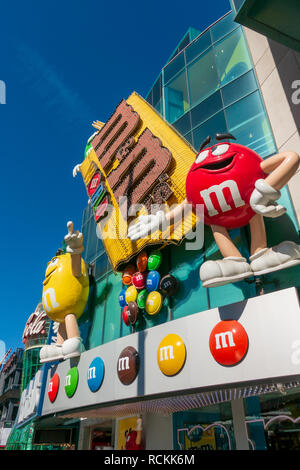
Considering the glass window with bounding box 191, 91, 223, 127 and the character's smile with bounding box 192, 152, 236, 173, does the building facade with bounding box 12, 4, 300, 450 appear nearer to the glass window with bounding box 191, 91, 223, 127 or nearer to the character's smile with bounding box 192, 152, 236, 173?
the glass window with bounding box 191, 91, 223, 127

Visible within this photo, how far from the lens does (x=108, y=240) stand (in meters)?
11.1

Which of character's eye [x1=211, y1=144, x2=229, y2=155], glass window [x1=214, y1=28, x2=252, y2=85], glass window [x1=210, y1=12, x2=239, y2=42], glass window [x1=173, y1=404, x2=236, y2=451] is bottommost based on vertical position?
glass window [x1=173, y1=404, x2=236, y2=451]

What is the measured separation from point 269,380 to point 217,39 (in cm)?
1254

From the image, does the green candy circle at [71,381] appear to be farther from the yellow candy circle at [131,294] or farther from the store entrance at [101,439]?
the store entrance at [101,439]

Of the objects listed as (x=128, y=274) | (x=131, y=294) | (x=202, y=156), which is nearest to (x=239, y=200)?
(x=202, y=156)

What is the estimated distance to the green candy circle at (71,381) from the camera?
8.86m

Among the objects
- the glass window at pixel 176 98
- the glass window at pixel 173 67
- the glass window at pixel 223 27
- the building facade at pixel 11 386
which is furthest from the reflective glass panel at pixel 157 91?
the building facade at pixel 11 386

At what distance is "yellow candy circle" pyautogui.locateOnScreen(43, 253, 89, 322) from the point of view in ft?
34.4

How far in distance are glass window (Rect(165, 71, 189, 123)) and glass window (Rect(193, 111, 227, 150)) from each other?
1963mm

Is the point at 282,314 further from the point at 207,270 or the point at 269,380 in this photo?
the point at 207,270

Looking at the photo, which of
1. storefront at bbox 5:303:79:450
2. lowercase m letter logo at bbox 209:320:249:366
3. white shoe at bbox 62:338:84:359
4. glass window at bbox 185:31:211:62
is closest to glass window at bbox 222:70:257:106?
glass window at bbox 185:31:211:62

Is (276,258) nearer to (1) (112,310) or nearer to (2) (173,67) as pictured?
(1) (112,310)

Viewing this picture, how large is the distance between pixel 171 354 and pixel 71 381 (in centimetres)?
401
